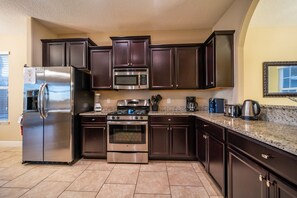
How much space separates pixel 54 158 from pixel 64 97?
1135 mm

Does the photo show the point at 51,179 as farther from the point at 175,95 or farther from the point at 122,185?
the point at 175,95

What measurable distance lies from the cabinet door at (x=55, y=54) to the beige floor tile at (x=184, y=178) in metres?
3.06

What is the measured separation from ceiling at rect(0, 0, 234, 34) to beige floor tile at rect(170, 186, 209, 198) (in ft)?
9.42

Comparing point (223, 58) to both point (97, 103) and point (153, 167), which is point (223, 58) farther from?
point (97, 103)

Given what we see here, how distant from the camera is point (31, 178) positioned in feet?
7.95

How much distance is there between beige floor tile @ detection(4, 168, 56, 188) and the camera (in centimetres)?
225

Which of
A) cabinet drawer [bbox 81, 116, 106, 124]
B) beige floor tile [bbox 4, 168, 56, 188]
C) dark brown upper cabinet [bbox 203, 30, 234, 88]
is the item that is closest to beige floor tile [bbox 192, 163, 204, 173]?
dark brown upper cabinet [bbox 203, 30, 234, 88]

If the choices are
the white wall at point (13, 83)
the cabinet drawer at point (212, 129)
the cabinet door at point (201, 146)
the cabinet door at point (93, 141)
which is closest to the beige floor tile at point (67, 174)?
the cabinet door at point (93, 141)

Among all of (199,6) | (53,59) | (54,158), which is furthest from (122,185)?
(199,6)

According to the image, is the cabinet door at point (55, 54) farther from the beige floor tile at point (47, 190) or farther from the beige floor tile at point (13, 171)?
the beige floor tile at point (47, 190)

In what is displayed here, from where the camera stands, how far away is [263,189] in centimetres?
116

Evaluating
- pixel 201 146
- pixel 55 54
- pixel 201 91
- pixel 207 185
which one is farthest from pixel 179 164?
pixel 55 54

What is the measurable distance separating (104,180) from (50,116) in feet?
4.99

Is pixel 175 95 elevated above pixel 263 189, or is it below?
above
